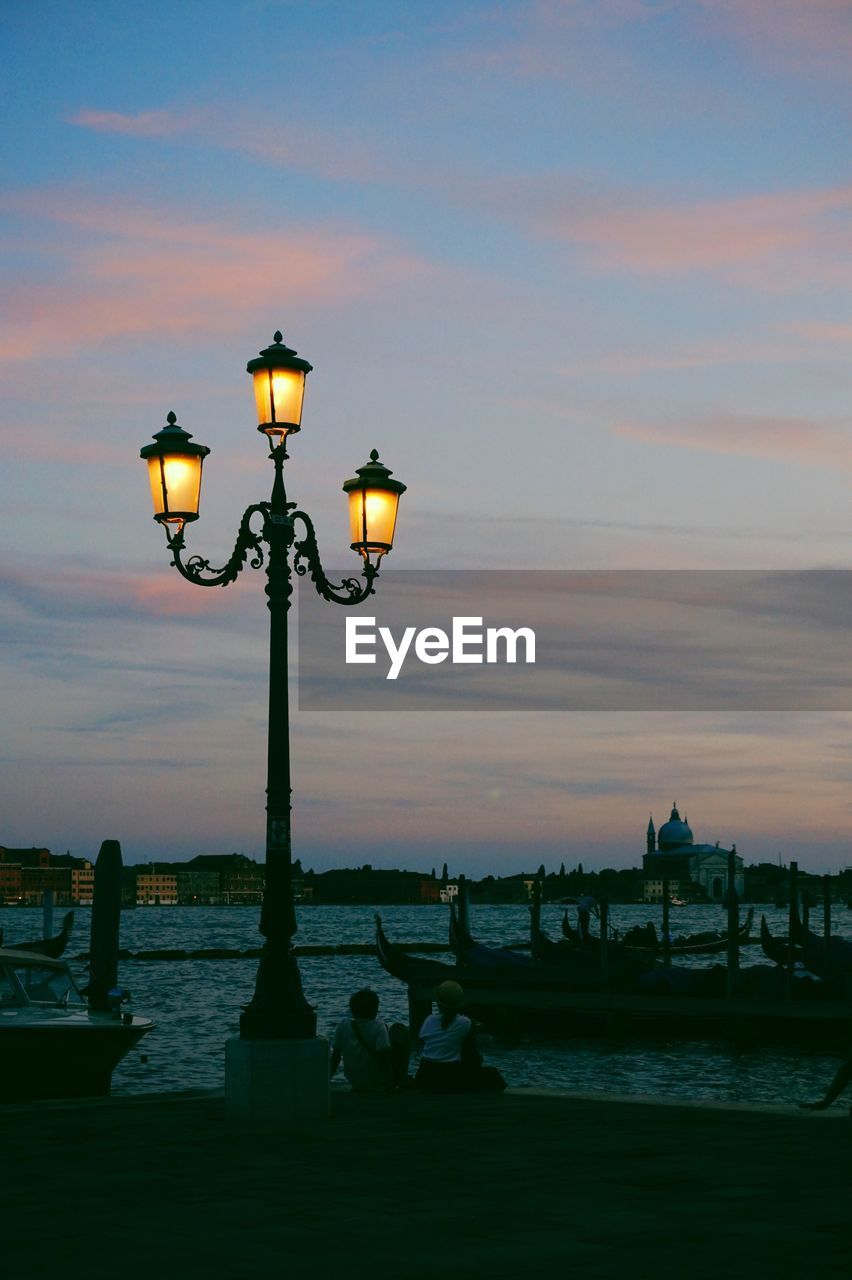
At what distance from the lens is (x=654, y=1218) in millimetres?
8008

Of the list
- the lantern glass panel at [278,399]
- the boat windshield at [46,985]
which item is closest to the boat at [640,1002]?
the boat windshield at [46,985]

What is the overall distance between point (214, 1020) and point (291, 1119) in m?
39.6

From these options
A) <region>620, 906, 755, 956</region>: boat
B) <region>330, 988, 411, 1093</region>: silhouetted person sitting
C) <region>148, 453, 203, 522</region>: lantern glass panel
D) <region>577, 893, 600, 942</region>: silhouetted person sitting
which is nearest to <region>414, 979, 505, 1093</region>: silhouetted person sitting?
<region>330, 988, 411, 1093</region>: silhouetted person sitting

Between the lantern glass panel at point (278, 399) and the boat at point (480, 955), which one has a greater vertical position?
the lantern glass panel at point (278, 399)

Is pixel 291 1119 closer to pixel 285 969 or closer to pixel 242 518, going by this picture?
pixel 285 969

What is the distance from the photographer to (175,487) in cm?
1255

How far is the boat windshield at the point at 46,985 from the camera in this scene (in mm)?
19531

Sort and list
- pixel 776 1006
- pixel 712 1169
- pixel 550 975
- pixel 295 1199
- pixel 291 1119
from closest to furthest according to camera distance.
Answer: pixel 295 1199
pixel 712 1169
pixel 291 1119
pixel 776 1006
pixel 550 975

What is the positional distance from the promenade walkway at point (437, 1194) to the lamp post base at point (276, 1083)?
0.29m

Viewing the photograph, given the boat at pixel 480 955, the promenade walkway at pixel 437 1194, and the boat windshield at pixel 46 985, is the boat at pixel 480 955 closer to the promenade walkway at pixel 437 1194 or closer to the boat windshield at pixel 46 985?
the boat windshield at pixel 46 985

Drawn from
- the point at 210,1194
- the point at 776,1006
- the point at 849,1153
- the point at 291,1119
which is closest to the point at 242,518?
the point at 291,1119

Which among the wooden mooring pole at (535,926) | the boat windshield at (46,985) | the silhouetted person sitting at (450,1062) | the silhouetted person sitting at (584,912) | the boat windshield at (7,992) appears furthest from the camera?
the silhouetted person sitting at (584,912)

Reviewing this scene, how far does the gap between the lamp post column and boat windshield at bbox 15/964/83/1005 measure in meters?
7.96

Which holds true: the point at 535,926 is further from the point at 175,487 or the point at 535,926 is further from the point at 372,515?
the point at 175,487
